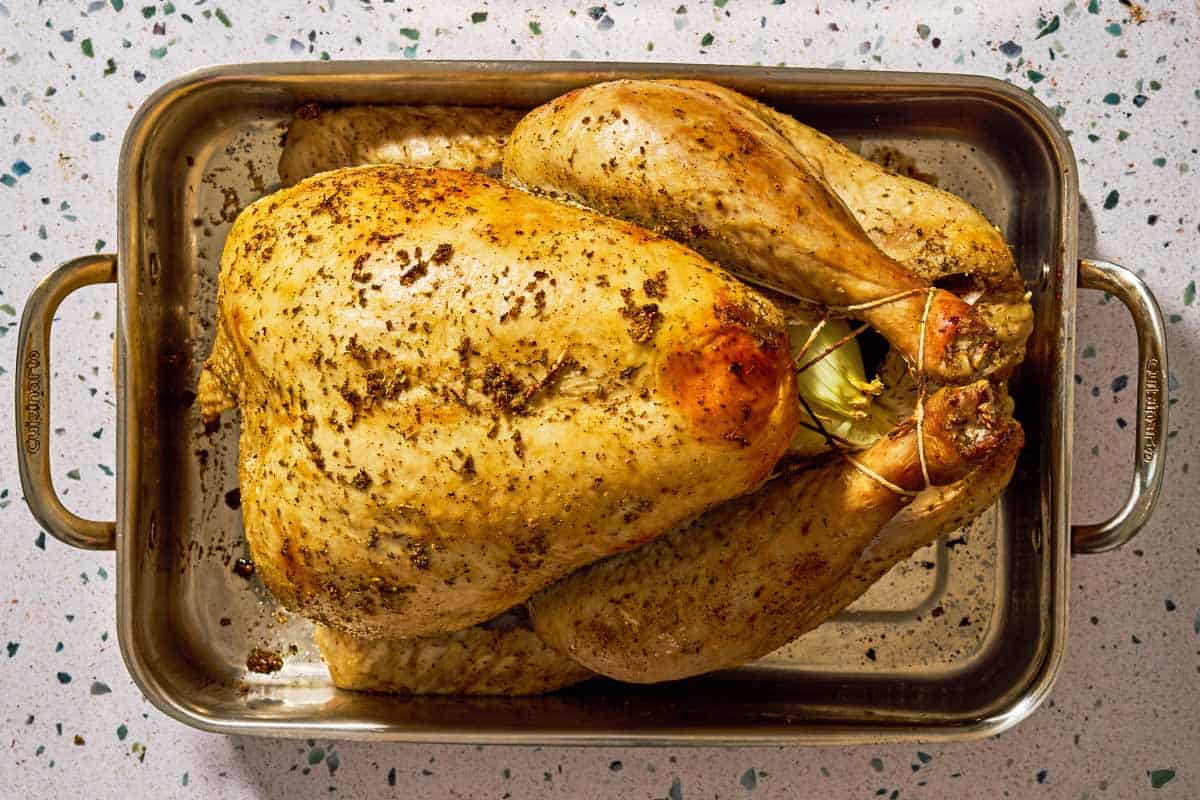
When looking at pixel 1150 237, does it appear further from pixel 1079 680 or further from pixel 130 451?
pixel 130 451

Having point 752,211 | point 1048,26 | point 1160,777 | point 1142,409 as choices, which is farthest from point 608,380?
point 1160,777

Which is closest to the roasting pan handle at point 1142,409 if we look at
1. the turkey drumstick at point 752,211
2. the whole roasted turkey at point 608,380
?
the whole roasted turkey at point 608,380

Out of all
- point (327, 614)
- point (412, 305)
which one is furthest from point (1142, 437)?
point (327, 614)

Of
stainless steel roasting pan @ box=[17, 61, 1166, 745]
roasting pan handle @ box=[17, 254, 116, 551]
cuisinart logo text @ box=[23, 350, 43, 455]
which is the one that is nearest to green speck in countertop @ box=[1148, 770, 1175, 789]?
stainless steel roasting pan @ box=[17, 61, 1166, 745]

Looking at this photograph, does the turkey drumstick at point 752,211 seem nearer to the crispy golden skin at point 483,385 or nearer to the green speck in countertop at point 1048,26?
the crispy golden skin at point 483,385

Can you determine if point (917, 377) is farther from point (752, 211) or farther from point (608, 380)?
point (608, 380)

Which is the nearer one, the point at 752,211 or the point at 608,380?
the point at 608,380

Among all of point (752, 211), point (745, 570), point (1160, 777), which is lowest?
point (1160, 777)
